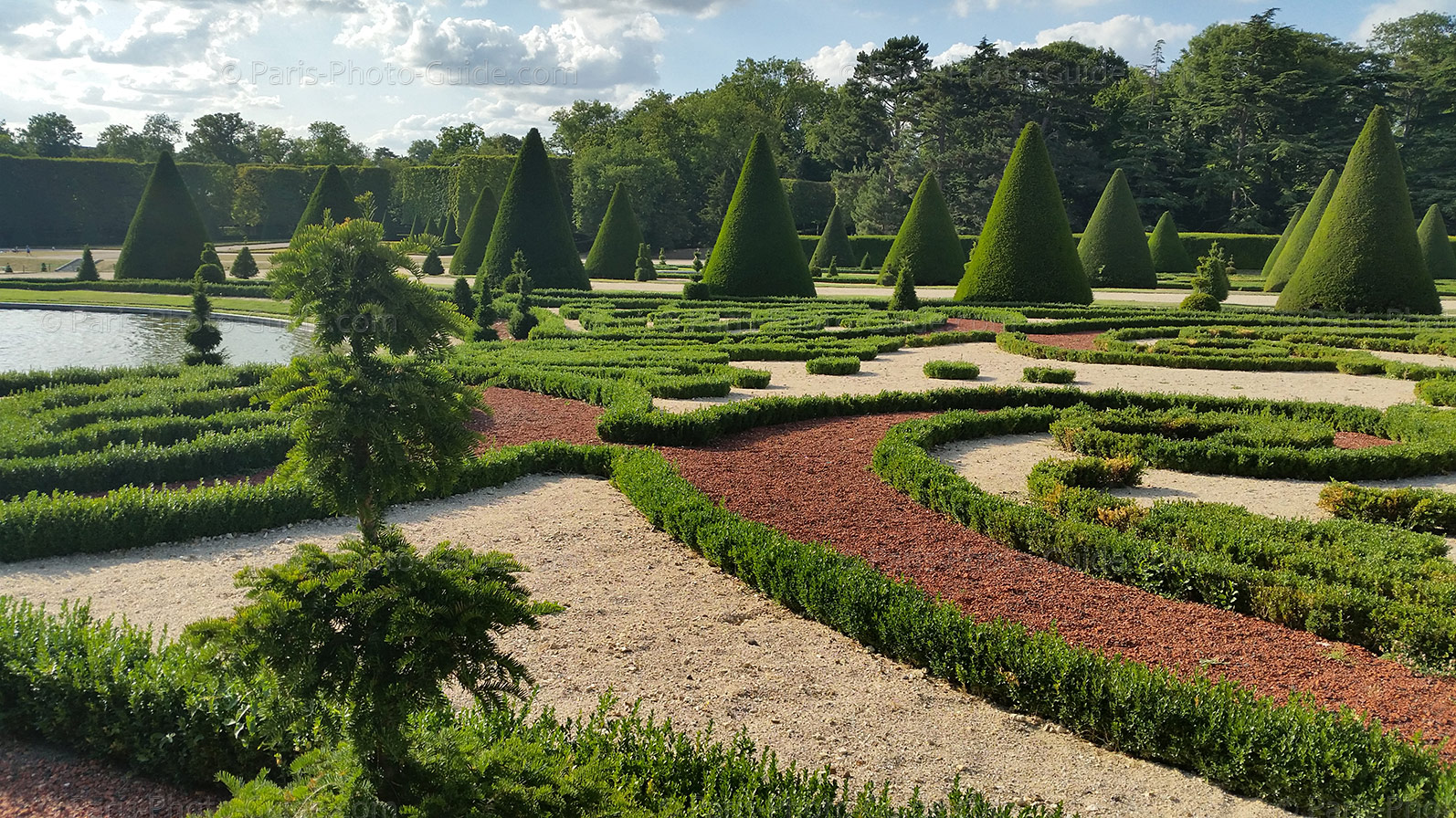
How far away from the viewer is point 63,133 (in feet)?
277

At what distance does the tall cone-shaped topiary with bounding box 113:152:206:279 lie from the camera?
31.8 meters

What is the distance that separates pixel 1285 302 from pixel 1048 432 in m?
15.5

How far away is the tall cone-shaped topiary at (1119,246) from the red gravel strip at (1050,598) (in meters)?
26.9

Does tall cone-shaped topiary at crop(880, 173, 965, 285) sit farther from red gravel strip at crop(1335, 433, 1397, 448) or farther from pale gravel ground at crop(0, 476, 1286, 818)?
pale gravel ground at crop(0, 476, 1286, 818)

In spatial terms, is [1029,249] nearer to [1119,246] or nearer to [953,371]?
[1119,246]

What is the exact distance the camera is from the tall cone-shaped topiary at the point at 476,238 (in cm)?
3306

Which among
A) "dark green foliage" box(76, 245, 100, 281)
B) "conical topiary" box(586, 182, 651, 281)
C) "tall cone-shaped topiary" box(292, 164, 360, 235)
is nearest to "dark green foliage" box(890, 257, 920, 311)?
"conical topiary" box(586, 182, 651, 281)

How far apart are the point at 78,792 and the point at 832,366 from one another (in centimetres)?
1151

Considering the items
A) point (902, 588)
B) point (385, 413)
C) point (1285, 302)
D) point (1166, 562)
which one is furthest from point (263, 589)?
point (1285, 302)

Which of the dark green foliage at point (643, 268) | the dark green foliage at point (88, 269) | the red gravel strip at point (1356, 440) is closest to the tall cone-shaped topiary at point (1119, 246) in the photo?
the dark green foliage at point (643, 268)

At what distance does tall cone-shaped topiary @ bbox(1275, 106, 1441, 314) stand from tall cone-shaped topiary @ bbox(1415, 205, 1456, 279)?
52.7ft

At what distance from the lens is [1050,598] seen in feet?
18.7

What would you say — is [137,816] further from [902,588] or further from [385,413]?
[902,588]

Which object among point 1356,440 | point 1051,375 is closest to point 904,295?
point 1051,375
